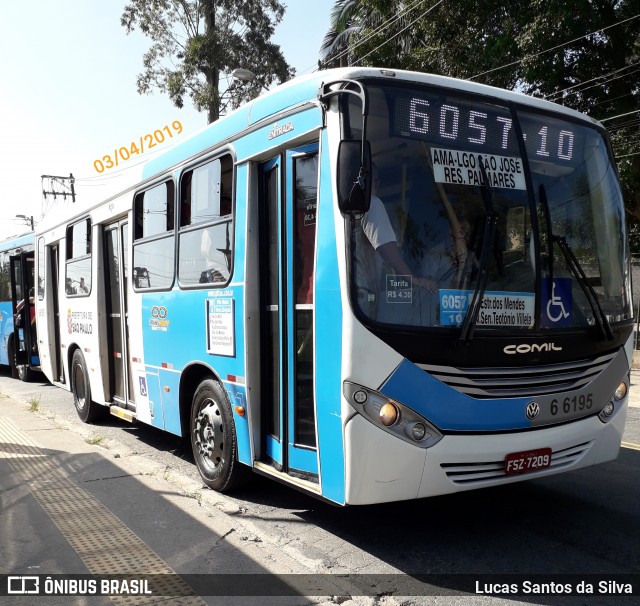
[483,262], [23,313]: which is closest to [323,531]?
[483,262]

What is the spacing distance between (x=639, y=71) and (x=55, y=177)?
3736 cm

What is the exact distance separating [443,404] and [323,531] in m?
1.53

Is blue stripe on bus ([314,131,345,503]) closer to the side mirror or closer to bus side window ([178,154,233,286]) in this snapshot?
the side mirror

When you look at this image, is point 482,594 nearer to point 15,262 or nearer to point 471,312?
point 471,312

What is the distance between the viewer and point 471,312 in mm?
4191

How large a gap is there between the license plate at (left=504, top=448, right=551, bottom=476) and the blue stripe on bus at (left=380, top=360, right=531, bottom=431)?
203mm

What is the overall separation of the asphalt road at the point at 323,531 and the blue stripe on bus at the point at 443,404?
898 mm

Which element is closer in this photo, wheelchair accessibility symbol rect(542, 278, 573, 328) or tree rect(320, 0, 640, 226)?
wheelchair accessibility symbol rect(542, 278, 573, 328)

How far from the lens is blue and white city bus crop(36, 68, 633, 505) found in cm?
404

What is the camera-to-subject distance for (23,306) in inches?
573

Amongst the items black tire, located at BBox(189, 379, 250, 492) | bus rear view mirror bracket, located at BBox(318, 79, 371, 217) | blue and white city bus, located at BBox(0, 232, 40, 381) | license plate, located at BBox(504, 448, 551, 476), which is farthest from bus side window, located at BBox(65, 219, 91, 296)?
license plate, located at BBox(504, 448, 551, 476)

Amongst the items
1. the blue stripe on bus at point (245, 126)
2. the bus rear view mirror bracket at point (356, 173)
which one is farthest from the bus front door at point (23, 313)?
the bus rear view mirror bracket at point (356, 173)

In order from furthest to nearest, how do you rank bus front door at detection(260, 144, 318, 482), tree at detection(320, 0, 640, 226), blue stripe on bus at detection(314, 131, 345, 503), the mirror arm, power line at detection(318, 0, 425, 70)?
1. power line at detection(318, 0, 425, 70)
2. tree at detection(320, 0, 640, 226)
3. bus front door at detection(260, 144, 318, 482)
4. blue stripe on bus at detection(314, 131, 345, 503)
5. the mirror arm

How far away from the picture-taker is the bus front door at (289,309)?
4.60m
